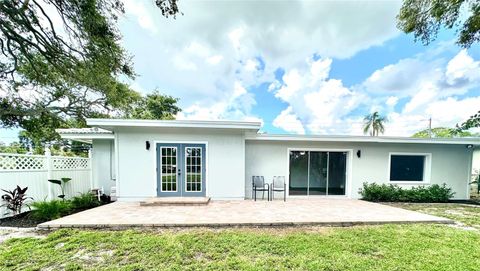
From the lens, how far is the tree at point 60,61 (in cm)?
587

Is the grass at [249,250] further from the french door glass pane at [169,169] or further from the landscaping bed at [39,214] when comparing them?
the french door glass pane at [169,169]

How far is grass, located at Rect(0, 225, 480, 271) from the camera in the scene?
2.94m

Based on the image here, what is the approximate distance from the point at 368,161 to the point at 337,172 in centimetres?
120

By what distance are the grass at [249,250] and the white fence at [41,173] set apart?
2.50 metres

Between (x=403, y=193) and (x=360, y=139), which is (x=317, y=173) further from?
(x=403, y=193)

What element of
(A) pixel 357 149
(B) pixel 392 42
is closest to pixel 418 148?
(A) pixel 357 149

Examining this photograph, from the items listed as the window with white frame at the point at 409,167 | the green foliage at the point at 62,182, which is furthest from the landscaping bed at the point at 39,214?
the window with white frame at the point at 409,167

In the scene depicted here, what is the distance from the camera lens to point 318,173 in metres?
8.74

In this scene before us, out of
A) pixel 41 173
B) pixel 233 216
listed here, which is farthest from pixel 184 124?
pixel 41 173

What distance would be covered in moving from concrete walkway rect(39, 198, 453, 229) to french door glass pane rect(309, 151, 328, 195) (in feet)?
7.22

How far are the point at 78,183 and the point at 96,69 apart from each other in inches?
160

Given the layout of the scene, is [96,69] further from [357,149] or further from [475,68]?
[475,68]

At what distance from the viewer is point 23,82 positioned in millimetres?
9672

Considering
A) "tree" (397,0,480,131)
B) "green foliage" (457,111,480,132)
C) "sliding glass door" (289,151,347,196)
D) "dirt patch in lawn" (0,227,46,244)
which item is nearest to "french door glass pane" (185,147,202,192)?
"sliding glass door" (289,151,347,196)
